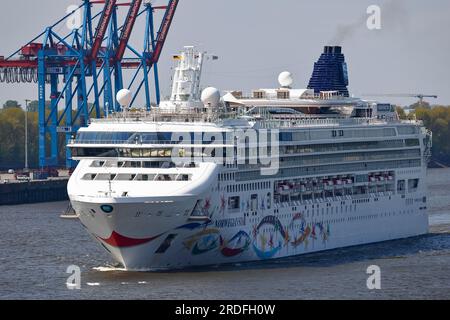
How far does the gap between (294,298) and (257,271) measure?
20.7ft

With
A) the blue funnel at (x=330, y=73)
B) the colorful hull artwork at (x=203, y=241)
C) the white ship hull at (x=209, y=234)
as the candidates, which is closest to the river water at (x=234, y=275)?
the white ship hull at (x=209, y=234)

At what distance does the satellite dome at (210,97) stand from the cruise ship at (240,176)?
0.15 feet

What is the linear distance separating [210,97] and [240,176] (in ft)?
15.8

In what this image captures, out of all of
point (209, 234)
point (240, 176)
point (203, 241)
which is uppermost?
point (240, 176)

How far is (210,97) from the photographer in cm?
6819

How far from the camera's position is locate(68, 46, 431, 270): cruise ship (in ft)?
202

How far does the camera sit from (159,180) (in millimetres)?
62281

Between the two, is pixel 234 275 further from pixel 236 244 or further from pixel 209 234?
pixel 236 244

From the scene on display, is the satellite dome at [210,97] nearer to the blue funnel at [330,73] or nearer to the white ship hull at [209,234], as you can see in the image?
the white ship hull at [209,234]

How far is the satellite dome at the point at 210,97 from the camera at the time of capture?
224 feet

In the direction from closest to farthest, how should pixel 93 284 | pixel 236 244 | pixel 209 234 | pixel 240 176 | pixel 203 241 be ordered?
pixel 93 284
pixel 203 241
pixel 209 234
pixel 236 244
pixel 240 176

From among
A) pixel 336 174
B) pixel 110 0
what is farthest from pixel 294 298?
pixel 110 0

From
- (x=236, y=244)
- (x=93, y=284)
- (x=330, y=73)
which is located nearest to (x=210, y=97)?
(x=236, y=244)
